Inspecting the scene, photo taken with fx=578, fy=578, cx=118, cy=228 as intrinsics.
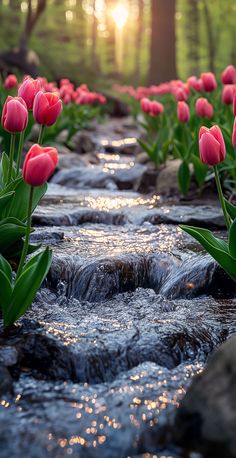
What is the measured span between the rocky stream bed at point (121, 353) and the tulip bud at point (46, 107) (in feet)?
2.78

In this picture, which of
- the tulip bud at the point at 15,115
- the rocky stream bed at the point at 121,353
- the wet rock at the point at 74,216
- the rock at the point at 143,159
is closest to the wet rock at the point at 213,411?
the rocky stream bed at the point at 121,353

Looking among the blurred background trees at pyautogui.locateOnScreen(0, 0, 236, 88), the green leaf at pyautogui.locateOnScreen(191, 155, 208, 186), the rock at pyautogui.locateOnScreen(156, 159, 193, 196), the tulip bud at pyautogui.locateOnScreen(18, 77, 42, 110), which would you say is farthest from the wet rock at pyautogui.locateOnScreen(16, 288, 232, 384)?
the blurred background trees at pyautogui.locateOnScreen(0, 0, 236, 88)

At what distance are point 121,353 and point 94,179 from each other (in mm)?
4390

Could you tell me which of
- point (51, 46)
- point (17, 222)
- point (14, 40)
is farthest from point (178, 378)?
point (51, 46)

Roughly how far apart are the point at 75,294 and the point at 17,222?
659 mm

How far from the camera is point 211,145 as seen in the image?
94.1 inches

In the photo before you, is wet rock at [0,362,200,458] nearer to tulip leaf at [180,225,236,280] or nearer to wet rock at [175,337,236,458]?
wet rock at [175,337,236,458]

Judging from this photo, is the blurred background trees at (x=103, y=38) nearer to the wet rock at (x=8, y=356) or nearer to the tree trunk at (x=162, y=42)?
the tree trunk at (x=162, y=42)

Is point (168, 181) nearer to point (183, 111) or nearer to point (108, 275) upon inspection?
point (183, 111)

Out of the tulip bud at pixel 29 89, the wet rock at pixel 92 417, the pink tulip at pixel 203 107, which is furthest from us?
the pink tulip at pixel 203 107

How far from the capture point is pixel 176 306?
2.76m

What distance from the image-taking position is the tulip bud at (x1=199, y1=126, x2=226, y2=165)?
2.38 m

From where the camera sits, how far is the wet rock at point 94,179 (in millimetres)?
6371

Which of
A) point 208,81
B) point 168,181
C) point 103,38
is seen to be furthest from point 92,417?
point 103,38
